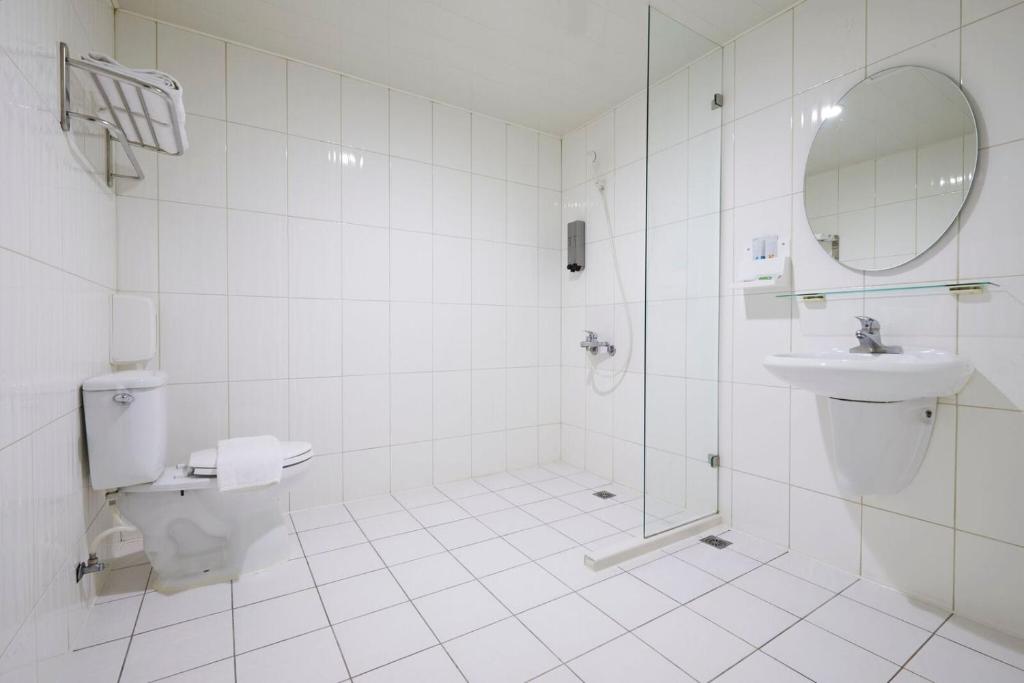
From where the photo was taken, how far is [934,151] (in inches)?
60.3

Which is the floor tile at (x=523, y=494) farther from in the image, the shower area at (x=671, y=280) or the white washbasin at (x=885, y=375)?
the white washbasin at (x=885, y=375)

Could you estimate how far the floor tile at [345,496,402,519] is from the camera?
2350 mm

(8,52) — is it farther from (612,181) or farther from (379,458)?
(612,181)

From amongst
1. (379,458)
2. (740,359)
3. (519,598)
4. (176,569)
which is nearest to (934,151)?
(740,359)

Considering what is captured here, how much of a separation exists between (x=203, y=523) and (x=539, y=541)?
136 cm

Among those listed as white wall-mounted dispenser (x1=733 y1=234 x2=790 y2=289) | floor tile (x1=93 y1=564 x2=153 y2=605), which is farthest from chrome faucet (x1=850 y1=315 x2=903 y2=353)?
floor tile (x1=93 y1=564 x2=153 y2=605)

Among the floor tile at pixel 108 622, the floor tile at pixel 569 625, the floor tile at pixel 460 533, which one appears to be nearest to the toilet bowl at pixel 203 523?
the floor tile at pixel 108 622

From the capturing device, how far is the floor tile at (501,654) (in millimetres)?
1250

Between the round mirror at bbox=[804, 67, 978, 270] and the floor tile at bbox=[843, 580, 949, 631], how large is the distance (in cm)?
119

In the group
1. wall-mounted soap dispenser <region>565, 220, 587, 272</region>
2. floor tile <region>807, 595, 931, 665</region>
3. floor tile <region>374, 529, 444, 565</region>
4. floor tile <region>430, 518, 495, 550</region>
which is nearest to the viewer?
floor tile <region>807, 595, 931, 665</region>

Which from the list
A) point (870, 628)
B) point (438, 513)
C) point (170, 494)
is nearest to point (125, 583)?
point (170, 494)

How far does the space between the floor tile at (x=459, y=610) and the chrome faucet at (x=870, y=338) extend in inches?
62.6

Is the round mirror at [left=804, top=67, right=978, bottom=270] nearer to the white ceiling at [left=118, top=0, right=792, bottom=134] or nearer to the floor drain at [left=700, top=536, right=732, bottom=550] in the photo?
the white ceiling at [left=118, top=0, right=792, bottom=134]

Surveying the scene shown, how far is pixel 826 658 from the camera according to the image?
1.31m
